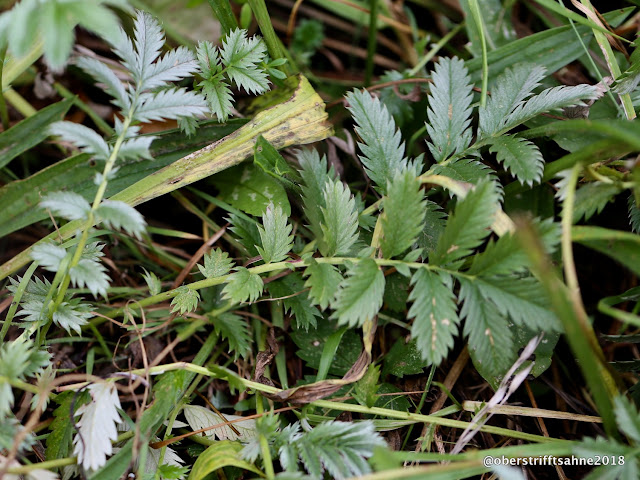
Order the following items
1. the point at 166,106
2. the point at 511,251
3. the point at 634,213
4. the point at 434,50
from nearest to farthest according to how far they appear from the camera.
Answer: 1. the point at 511,251
2. the point at 166,106
3. the point at 634,213
4. the point at 434,50

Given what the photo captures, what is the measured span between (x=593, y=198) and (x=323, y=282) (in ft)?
2.31

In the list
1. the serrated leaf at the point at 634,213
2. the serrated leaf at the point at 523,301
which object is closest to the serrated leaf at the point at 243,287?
the serrated leaf at the point at 523,301

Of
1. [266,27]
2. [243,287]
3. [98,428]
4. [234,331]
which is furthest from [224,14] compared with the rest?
[98,428]

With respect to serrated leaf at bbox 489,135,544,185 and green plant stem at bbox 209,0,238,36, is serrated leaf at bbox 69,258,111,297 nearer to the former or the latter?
green plant stem at bbox 209,0,238,36

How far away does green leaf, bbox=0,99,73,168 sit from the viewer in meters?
1.61

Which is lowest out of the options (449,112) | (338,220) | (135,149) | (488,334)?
(488,334)

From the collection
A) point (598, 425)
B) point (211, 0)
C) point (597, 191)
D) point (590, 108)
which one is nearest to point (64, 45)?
point (211, 0)

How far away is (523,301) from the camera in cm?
108

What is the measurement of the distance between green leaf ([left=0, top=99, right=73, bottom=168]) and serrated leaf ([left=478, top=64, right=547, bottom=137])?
137 centimetres

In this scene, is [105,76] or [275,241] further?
[275,241]

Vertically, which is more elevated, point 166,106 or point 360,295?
point 166,106

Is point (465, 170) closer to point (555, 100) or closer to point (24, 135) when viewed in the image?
point (555, 100)

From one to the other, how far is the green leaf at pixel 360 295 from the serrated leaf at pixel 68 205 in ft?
2.01

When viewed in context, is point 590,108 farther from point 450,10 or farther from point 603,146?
point 450,10
